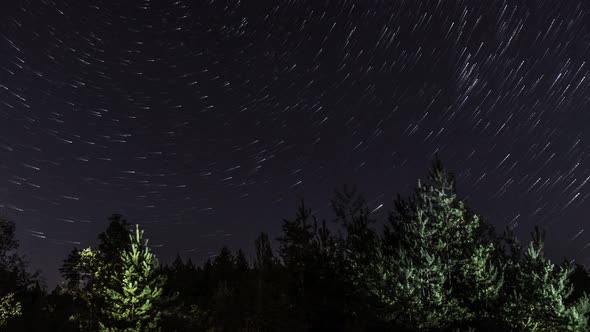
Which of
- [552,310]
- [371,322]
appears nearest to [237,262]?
[371,322]

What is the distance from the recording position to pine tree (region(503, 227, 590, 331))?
978 inches

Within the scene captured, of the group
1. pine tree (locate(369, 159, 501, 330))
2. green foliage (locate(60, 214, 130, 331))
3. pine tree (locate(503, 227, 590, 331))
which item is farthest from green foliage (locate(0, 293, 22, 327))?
pine tree (locate(503, 227, 590, 331))

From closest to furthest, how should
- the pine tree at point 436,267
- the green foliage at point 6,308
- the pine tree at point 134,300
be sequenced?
the green foliage at point 6,308 < the pine tree at point 134,300 < the pine tree at point 436,267

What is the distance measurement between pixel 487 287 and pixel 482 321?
209 cm

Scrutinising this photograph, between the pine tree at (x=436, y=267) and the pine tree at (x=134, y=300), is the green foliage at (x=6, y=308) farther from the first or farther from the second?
the pine tree at (x=436, y=267)

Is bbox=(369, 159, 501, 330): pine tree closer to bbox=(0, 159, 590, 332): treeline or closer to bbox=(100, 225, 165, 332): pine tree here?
bbox=(0, 159, 590, 332): treeline

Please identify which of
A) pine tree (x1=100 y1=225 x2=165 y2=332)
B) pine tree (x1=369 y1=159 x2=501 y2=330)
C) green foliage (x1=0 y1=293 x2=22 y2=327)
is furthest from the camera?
pine tree (x1=369 y1=159 x2=501 y2=330)

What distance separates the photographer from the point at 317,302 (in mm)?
35562

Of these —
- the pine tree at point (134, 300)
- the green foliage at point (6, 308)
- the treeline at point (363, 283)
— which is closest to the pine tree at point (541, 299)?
the treeline at point (363, 283)

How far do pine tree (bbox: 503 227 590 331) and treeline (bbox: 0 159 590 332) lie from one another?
2.4 inches

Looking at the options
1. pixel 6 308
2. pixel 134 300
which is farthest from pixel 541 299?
pixel 6 308

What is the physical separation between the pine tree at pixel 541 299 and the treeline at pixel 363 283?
2.4 inches

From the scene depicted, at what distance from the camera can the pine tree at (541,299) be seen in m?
24.8

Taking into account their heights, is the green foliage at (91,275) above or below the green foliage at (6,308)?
above
